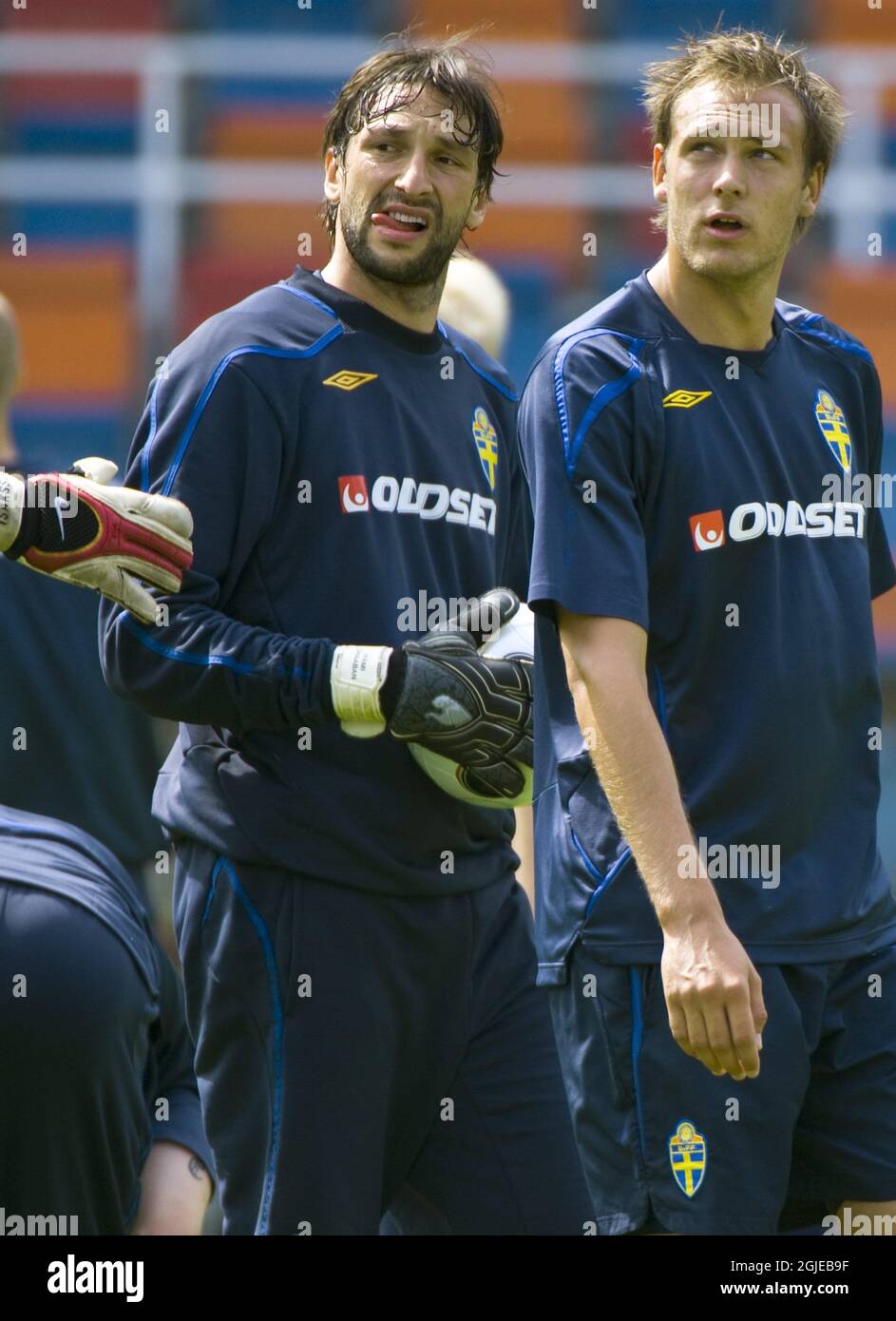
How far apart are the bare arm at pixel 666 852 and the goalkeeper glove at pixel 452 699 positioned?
367 millimetres

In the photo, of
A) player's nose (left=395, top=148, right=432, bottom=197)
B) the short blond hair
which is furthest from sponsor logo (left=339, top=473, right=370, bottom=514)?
the short blond hair

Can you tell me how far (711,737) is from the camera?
255 cm

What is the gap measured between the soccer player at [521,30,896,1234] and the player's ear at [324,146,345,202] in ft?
2.20

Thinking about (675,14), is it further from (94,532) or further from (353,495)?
(94,532)

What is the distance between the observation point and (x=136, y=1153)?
2.27 m

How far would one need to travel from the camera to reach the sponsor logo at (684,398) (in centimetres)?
258

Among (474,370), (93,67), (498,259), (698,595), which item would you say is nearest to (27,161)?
(93,67)

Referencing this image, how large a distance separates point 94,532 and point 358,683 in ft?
1.39

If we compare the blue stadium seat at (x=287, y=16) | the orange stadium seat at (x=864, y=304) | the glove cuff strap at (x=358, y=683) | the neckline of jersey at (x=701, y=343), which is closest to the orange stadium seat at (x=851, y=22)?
the orange stadium seat at (x=864, y=304)

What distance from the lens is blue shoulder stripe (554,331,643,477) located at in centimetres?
252

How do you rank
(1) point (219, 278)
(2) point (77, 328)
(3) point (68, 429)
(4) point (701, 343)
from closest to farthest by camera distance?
(4) point (701, 343) < (1) point (219, 278) < (3) point (68, 429) < (2) point (77, 328)

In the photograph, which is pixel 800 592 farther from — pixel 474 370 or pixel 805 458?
pixel 474 370

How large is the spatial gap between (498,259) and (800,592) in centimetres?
1005

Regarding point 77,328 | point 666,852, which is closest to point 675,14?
point 77,328
